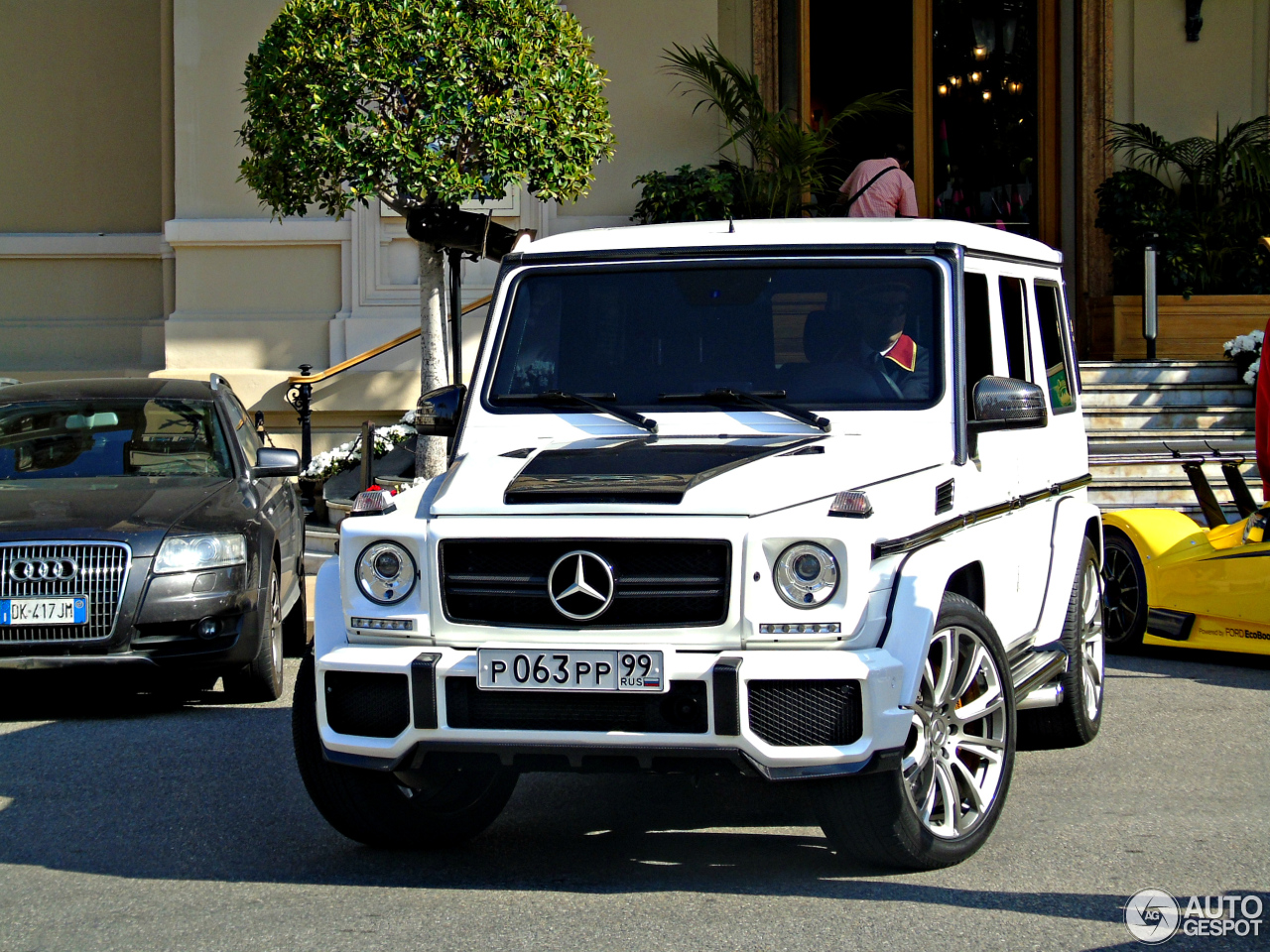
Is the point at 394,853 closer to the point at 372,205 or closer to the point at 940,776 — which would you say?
the point at 940,776

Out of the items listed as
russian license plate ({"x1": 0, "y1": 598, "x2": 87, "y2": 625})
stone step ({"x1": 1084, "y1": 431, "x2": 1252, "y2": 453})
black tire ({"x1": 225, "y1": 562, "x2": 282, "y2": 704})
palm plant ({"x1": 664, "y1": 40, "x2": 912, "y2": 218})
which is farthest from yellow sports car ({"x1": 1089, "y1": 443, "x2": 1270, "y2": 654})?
palm plant ({"x1": 664, "y1": 40, "x2": 912, "y2": 218})

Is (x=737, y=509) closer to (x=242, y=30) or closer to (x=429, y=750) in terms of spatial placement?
(x=429, y=750)

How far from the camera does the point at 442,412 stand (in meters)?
5.61

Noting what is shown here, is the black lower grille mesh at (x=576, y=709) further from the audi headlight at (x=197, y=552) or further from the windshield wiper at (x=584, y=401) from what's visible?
the audi headlight at (x=197, y=552)

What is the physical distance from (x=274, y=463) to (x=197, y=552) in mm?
931

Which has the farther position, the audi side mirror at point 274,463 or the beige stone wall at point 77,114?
→ the beige stone wall at point 77,114

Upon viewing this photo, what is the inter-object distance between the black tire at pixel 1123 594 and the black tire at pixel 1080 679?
1805mm

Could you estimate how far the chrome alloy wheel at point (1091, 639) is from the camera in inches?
255

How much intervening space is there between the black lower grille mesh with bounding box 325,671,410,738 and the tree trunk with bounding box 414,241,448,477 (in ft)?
28.4

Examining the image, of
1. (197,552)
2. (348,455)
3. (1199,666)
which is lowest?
(1199,666)

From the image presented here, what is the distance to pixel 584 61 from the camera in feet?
40.7

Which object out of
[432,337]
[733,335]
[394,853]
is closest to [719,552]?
[733,335]

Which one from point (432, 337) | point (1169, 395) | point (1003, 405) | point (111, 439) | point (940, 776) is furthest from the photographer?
point (1169, 395)

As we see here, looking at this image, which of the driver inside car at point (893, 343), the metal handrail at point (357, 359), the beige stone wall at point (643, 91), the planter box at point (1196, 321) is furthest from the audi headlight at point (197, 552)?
the planter box at point (1196, 321)
